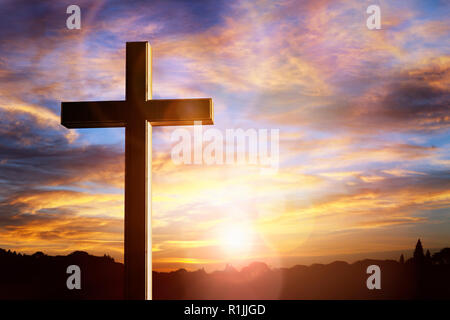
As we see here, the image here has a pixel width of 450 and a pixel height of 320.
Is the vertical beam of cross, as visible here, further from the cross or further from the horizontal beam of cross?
the horizontal beam of cross

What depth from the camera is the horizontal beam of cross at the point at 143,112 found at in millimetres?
7711

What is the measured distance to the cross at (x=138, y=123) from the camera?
284 inches

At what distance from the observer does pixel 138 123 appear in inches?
303

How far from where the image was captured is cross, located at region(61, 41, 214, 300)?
23.6 ft

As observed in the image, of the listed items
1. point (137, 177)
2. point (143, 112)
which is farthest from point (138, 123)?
point (137, 177)

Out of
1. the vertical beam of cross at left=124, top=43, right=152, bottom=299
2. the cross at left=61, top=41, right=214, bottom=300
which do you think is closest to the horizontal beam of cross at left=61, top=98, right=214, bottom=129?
the cross at left=61, top=41, right=214, bottom=300

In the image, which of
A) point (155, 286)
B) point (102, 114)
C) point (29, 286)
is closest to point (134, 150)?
point (102, 114)

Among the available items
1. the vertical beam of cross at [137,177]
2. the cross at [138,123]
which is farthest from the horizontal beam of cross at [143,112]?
the vertical beam of cross at [137,177]

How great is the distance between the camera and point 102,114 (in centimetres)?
779

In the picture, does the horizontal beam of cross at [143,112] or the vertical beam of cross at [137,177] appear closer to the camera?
the vertical beam of cross at [137,177]

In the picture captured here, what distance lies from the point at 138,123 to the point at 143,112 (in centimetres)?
20

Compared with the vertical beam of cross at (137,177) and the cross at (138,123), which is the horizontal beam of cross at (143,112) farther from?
the vertical beam of cross at (137,177)
